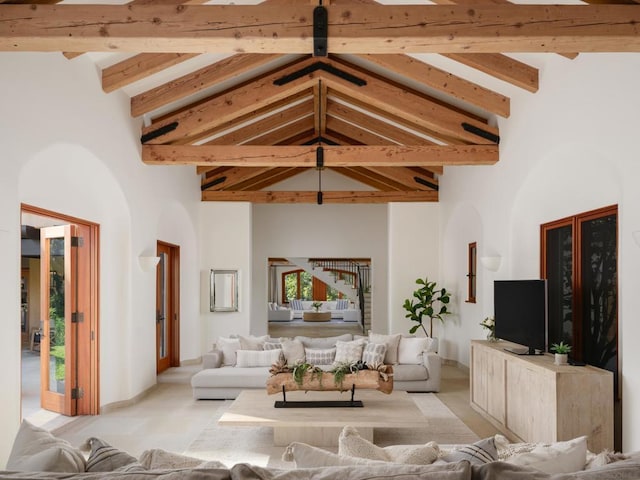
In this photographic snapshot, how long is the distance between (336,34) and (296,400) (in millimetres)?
3436

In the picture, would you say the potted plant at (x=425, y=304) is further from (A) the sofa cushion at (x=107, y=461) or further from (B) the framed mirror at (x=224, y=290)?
(A) the sofa cushion at (x=107, y=461)

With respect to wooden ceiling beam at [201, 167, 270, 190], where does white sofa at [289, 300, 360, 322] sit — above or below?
below

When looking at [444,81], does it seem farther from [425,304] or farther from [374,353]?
[425,304]

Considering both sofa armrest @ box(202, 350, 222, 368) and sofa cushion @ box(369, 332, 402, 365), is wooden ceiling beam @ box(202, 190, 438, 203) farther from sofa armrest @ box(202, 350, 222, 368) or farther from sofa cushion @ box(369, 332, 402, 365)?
sofa armrest @ box(202, 350, 222, 368)

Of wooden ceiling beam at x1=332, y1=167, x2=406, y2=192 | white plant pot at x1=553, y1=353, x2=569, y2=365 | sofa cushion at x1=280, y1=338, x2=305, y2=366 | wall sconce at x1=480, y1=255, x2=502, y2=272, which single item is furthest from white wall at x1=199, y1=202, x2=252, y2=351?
white plant pot at x1=553, y1=353, x2=569, y2=365

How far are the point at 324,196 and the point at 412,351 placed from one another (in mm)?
4497

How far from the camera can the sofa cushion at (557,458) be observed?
232 centimetres

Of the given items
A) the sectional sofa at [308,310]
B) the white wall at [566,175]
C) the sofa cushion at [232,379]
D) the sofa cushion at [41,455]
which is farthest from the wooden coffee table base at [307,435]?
the sectional sofa at [308,310]

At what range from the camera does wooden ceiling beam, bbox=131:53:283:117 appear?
6843 mm

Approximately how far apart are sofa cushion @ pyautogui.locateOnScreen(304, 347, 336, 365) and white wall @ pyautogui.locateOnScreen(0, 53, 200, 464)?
2102 mm

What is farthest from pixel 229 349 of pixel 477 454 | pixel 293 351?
pixel 477 454

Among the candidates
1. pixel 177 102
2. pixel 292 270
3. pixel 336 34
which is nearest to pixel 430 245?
pixel 177 102

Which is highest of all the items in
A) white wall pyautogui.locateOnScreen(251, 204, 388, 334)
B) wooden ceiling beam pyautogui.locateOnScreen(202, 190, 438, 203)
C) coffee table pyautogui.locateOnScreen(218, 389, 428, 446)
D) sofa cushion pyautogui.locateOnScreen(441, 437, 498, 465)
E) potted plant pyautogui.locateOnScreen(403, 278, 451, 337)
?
wooden ceiling beam pyautogui.locateOnScreen(202, 190, 438, 203)

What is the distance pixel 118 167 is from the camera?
6742 mm
